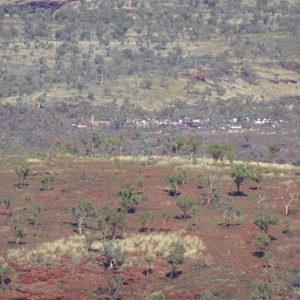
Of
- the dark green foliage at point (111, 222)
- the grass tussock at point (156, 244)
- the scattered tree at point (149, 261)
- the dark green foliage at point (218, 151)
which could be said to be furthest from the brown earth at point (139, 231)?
the dark green foliage at point (218, 151)

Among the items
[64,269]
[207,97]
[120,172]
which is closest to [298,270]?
[64,269]

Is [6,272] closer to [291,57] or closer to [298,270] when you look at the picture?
[298,270]

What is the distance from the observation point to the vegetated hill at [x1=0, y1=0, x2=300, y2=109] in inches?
4166

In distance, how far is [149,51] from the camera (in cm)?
11862

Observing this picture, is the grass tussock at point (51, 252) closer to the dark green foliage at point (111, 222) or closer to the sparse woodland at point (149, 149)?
the sparse woodland at point (149, 149)

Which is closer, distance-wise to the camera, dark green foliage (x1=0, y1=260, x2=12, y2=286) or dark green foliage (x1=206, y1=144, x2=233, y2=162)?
dark green foliage (x1=0, y1=260, x2=12, y2=286)

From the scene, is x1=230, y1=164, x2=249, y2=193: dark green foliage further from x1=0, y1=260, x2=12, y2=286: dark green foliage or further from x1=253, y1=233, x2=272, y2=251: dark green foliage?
x1=0, y1=260, x2=12, y2=286: dark green foliage

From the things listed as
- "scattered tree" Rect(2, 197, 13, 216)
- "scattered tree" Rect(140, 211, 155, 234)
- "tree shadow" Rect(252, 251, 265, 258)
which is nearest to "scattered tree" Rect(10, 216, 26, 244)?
"scattered tree" Rect(2, 197, 13, 216)

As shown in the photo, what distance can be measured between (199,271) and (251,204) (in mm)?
9549

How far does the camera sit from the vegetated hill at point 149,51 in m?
106

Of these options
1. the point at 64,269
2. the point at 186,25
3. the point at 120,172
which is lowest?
the point at 186,25

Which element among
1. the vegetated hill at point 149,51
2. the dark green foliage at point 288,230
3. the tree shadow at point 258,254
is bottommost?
the vegetated hill at point 149,51

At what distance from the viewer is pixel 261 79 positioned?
111 m

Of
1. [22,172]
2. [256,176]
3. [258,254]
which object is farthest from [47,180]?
[258,254]
